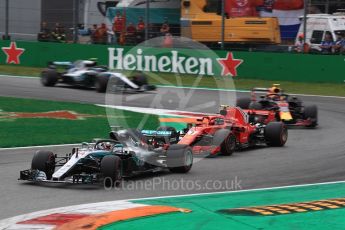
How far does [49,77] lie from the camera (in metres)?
25.6

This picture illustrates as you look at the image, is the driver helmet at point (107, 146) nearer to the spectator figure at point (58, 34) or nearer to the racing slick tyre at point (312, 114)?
the racing slick tyre at point (312, 114)

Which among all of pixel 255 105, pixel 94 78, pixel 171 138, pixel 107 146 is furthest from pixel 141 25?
pixel 107 146

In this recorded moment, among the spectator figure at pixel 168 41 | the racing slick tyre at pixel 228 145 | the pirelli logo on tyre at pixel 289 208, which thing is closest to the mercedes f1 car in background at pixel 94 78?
the spectator figure at pixel 168 41

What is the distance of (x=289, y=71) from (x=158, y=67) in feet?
16.3

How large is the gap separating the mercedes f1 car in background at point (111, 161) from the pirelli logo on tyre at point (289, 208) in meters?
2.09

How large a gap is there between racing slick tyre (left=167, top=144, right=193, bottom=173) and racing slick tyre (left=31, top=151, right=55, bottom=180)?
179cm

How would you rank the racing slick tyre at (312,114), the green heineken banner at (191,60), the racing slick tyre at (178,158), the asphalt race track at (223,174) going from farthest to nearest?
1. the green heineken banner at (191,60)
2. the racing slick tyre at (312,114)
3. the racing slick tyre at (178,158)
4. the asphalt race track at (223,174)

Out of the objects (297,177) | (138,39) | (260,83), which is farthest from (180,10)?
(297,177)

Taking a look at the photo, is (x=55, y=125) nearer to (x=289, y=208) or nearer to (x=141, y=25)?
(x=289, y=208)

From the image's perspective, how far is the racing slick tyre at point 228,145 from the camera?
44.6ft

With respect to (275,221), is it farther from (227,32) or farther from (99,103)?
(227,32)

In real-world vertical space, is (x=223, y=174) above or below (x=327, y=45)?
below

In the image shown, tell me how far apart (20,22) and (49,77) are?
25.4ft

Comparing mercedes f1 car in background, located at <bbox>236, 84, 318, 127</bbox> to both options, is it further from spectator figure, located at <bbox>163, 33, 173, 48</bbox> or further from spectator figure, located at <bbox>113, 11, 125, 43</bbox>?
spectator figure, located at <bbox>113, 11, 125, 43</bbox>
